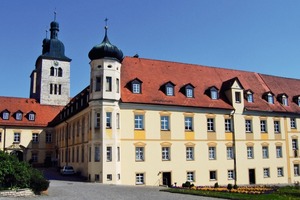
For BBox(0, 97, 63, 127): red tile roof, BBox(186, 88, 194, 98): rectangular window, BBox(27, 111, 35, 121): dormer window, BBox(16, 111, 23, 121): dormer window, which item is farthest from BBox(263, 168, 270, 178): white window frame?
BBox(16, 111, 23, 121): dormer window

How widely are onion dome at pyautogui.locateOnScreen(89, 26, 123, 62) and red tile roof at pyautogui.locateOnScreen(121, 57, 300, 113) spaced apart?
2.81m

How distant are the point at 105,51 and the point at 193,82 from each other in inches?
448

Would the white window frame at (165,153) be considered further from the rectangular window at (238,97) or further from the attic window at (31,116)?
the attic window at (31,116)

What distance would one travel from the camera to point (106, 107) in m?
32.9

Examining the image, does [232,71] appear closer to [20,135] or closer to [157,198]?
[157,198]

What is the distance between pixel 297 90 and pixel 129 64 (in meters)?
23.9

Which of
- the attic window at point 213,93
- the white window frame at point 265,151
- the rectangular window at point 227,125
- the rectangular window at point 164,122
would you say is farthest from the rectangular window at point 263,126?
the rectangular window at point 164,122

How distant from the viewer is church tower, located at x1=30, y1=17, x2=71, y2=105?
66.4 m

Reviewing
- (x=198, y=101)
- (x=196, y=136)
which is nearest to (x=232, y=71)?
(x=198, y=101)

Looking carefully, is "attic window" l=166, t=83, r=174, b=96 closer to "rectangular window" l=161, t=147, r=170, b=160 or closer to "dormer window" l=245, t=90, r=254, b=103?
"rectangular window" l=161, t=147, r=170, b=160

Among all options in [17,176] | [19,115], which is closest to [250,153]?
[17,176]

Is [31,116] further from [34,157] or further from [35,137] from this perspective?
[34,157]

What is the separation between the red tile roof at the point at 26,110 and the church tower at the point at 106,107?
26.1 meters

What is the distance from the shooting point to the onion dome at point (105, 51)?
110 ft
